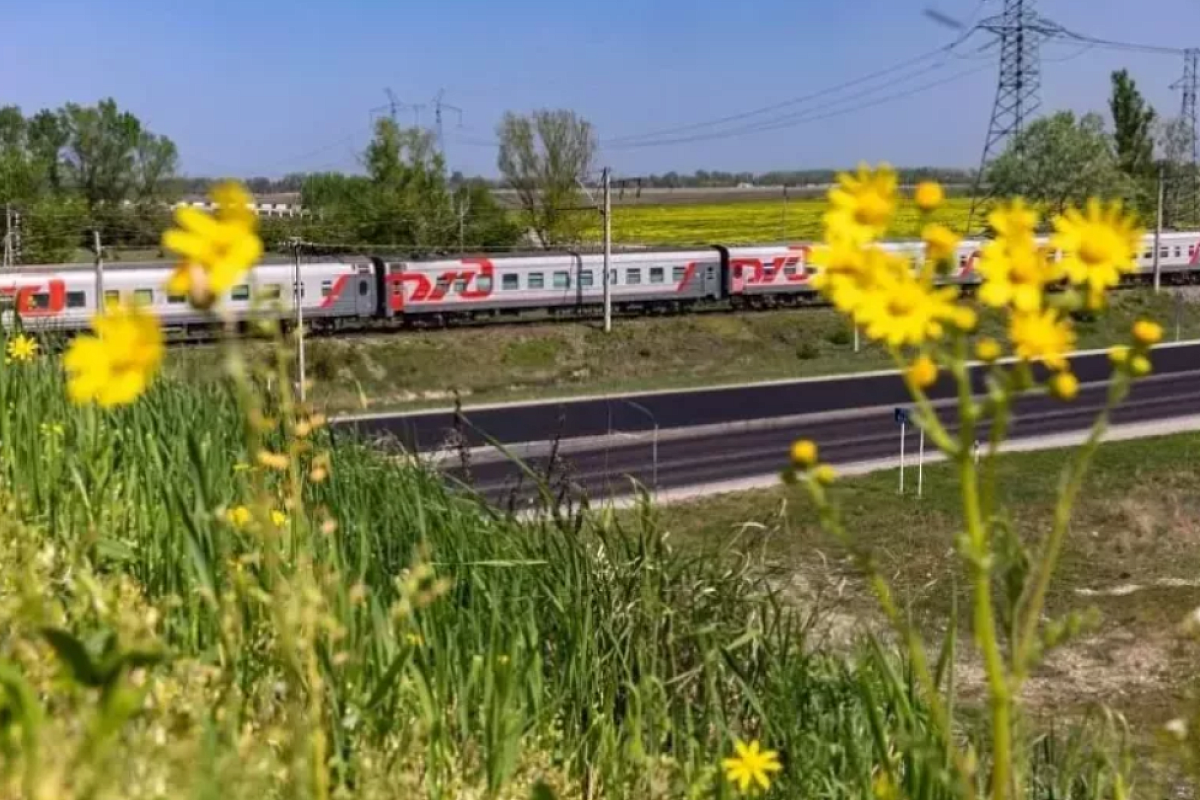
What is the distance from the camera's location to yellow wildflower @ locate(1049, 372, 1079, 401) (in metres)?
1.07

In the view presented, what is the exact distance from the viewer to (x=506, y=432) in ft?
77.3

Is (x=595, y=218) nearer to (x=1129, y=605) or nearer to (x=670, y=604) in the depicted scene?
(x=1129, y=605)

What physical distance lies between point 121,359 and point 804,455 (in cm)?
49

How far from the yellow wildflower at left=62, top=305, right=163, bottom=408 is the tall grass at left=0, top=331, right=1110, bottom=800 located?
173 millimetres

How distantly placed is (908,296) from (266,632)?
150 centimetres

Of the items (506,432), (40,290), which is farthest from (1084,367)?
(40,290)

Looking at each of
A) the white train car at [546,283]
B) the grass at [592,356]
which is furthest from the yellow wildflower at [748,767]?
the white train car at [546,283]

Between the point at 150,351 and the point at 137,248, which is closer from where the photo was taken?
the point at 150,351

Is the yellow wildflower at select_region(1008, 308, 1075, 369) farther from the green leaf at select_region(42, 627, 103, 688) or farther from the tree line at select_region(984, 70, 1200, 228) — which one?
the tree line at select_region(984, 70, 1200, 228)

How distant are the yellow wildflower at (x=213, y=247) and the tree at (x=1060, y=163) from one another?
48.9 m

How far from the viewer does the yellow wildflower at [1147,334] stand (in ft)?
3.65

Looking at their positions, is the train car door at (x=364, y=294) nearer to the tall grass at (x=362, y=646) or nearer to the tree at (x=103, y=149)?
the tree at (x=103, y=149)

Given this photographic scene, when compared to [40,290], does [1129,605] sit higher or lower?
lower

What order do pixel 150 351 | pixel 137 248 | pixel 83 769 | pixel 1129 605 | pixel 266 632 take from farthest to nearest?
pixel 137 248, pixel 1129 605, pixel 266 632, pixel 83 769, pixel 150 351
